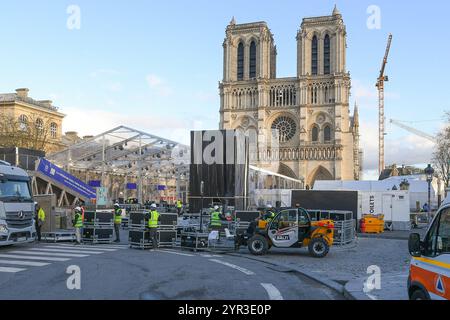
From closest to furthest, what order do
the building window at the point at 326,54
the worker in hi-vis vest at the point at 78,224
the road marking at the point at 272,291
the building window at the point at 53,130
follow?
the road marking at the point at 272,291, the worker in hi-vis vest at the point at 78,224, the building window at the point at 53,130, the building window at the point at 326,54

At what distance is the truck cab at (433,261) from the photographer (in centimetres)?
592

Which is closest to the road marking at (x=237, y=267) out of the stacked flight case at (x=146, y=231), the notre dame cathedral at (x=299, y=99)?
the stacked flight case at (x=146, y=231)

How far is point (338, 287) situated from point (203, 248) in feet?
27.1

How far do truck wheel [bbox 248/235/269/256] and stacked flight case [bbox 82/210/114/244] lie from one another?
255 inches

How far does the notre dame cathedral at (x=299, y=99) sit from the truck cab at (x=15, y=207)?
64947 mm

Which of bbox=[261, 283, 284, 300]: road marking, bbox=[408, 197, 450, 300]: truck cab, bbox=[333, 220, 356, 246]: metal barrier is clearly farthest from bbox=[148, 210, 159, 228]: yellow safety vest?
bbox=[408, 197, 450, 300]: truck cab

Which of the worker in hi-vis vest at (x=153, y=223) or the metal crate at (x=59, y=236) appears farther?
the metal crate at (x=59, y=236)

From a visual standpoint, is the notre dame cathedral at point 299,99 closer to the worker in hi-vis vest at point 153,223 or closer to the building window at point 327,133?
the building window at point 327,133

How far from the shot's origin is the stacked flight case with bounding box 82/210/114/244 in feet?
65.3

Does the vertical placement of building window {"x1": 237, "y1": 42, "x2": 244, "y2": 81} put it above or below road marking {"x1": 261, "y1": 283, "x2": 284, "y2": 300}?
above

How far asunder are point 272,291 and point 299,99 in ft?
257

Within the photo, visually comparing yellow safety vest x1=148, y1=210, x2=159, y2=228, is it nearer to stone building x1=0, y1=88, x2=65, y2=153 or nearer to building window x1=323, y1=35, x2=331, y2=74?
stone building x1=0, y1=88, x2=65, y2=153

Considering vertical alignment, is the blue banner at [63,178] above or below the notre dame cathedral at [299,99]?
below
